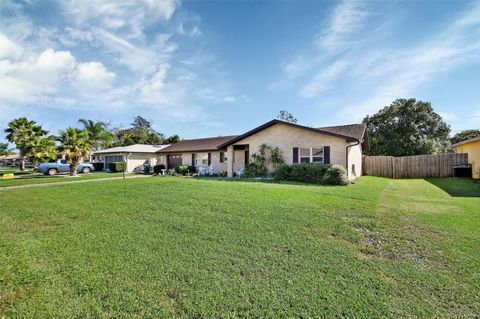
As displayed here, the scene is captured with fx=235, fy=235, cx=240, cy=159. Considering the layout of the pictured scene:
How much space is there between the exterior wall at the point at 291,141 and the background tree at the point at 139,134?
32485 millimetres

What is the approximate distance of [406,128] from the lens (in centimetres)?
3238

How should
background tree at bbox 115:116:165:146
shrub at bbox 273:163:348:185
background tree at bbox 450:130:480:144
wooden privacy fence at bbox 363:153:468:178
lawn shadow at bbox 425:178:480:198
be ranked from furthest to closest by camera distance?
1. background tree at bbox 115:116:165:146
2. background tree at bbox 450:130:480:144
3. wooden privacy fence at bbox 363:153:468:178
4. shrub at bbox 273:163:348:185
5. lawn shadow at bbox 425:178:480:198

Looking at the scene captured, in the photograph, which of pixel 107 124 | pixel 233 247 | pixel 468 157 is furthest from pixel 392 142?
pixel 107 124

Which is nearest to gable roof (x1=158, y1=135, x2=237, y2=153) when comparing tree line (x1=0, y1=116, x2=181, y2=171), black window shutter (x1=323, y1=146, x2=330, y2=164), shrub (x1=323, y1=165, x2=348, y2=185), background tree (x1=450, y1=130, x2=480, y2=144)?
tree line (x1=0, y1=116, x2=181, y2=171)

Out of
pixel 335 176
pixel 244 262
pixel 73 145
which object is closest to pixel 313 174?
pixel 335 176

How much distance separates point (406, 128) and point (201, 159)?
2817cm

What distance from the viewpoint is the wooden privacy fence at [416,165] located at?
19.2m

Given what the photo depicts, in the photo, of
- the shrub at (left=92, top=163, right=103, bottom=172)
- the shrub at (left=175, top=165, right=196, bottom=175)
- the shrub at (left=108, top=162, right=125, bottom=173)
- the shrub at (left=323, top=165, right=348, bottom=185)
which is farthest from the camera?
the shrub at (left=92, top=163, right=103, bottom=172)

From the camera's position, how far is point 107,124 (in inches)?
1982

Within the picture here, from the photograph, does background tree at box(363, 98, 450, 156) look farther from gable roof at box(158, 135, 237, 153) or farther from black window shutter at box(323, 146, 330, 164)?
gable roof at box(158, 135, 237, 153)

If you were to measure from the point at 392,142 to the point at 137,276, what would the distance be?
36.8 meters

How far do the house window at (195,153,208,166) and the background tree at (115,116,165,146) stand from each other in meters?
23.1

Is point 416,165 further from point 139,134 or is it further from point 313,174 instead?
point 139,134

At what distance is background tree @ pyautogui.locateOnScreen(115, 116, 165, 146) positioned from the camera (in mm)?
45906
